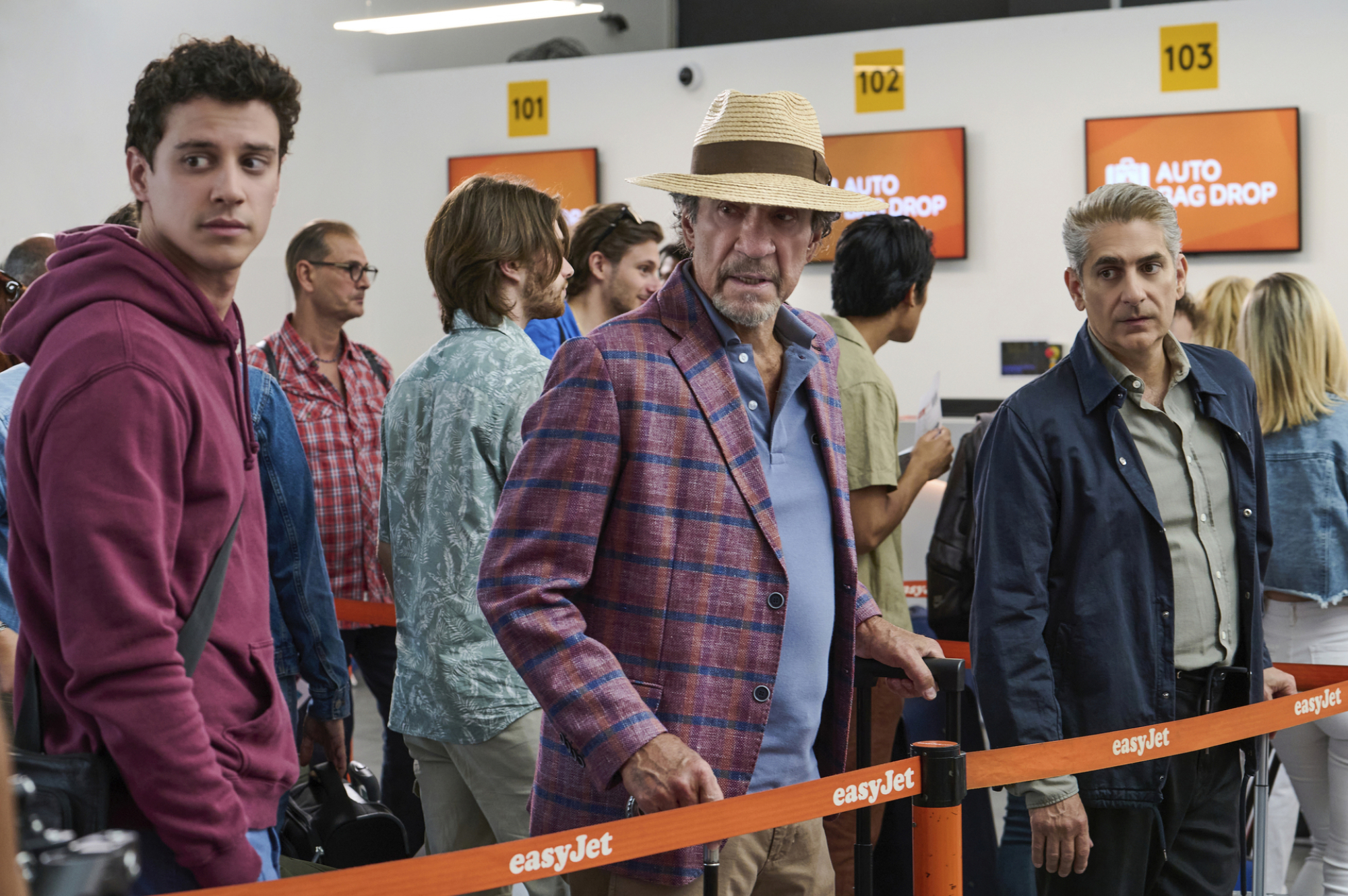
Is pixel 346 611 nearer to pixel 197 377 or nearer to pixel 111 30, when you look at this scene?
pixel 197 377

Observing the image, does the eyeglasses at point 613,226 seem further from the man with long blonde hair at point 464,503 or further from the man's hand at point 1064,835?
the man's hand at point 1064,835

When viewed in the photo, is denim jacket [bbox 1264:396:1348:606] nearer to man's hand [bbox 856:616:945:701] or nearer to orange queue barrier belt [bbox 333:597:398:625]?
man's hand [bbox 856:616:945:701]

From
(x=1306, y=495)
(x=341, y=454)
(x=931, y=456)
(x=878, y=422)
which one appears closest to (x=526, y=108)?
(x=341, y=454)

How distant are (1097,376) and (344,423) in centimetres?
238

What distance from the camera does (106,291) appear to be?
1307 millimetres

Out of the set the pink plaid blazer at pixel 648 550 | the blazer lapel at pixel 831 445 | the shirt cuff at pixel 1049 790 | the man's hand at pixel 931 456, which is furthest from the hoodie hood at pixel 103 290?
the man's hand at pixel 931 456

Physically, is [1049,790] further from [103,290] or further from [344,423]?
[344,423]

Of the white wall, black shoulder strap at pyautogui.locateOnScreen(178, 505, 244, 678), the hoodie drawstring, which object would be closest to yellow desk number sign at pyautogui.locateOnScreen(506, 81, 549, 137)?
the white wall

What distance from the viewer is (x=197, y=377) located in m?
1.36

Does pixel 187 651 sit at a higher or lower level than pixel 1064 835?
higher

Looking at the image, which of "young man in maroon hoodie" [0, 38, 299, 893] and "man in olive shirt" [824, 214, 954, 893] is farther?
"man in olive shirt" [824, 214, 954, 893]

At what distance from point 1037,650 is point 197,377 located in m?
1.43

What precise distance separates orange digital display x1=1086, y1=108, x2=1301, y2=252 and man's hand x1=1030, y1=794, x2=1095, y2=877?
4.65 metres

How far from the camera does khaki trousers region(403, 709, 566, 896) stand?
2268 millimetres
